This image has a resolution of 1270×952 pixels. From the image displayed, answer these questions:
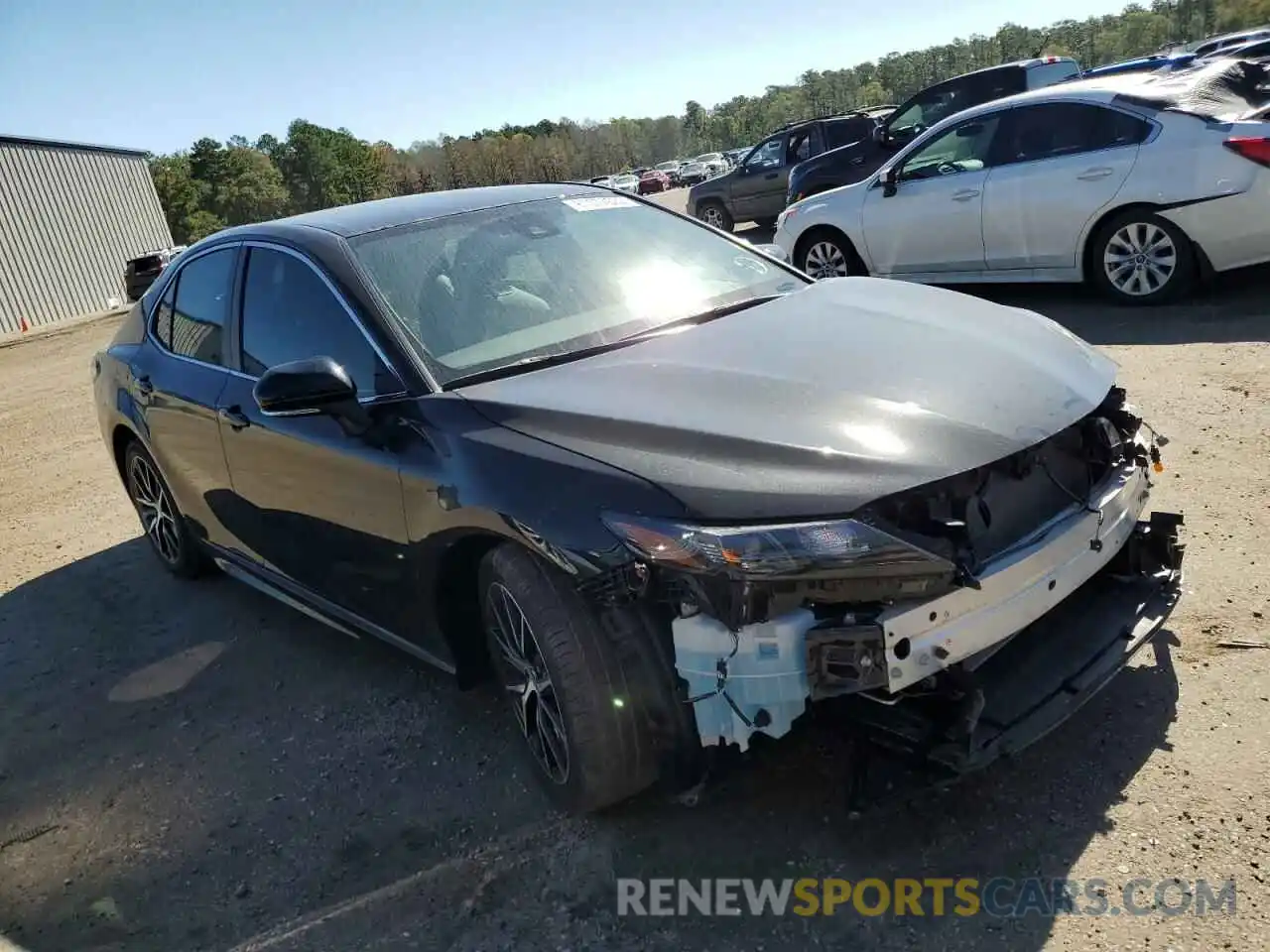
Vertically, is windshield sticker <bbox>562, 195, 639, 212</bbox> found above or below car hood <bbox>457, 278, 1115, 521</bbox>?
above

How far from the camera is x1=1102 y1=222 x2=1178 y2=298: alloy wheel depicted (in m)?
7.17

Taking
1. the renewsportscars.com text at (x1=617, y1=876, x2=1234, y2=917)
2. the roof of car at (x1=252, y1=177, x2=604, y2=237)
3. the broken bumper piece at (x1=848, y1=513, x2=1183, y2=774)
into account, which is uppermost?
the roof of car at (x1=252, y1=177, x2=604, y2=237)

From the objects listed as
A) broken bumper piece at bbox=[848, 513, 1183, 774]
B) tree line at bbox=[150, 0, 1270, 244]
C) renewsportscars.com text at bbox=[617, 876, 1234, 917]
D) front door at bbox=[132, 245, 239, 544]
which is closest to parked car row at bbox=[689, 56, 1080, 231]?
front door at bbox=[132, 245, 239, 544]

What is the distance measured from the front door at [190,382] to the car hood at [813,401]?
1.70 m

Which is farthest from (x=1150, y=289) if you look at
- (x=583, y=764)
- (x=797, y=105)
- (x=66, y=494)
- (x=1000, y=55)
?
(x=797, y=105)

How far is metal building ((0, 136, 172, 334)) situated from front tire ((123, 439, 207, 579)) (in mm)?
28859

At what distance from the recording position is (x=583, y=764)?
8.66 ft

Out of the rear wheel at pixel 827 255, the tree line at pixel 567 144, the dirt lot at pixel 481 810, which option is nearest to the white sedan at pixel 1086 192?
the rear wheel at pixel 827 255

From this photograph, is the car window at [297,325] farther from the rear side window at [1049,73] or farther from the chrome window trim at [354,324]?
the rear side window at [1049,73]

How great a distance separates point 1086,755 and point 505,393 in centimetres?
189

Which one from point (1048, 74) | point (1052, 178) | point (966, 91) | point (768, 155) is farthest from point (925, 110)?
point (1052, 178)

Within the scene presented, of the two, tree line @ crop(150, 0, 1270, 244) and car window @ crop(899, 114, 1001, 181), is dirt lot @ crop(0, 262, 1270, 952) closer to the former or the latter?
car window @ crop(899, 114, 1001, 181)

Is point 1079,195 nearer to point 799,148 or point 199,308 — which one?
point 199,308

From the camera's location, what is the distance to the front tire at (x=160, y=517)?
16.7ft
